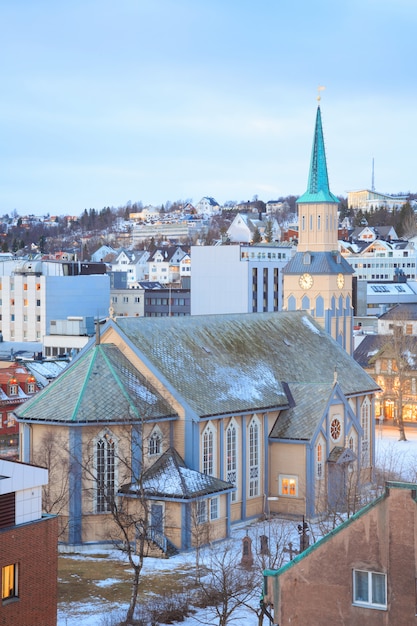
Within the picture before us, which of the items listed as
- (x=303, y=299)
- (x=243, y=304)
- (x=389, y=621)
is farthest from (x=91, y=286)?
(x=389, y=621)

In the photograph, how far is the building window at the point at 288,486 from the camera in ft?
197

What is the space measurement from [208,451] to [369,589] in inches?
1227

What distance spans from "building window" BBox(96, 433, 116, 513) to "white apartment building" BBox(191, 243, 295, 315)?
113 metres

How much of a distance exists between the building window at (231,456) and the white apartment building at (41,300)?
93991mm

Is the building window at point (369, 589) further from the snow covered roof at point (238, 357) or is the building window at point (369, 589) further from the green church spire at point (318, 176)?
the green church spire at point (318, 176)

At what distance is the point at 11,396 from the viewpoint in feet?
286

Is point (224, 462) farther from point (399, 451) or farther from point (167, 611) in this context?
point (399, 451)

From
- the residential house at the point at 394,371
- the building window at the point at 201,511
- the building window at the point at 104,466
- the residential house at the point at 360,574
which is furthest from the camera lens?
the residential house at the point at 394,371

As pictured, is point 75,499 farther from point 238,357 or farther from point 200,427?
point 238,357

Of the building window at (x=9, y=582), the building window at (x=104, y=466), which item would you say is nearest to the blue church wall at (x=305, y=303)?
the building window at (x=104, y=466)

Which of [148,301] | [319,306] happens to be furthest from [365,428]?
[148,301]

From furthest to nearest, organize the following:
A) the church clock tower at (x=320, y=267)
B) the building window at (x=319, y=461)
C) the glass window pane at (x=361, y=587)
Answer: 1. the church clock tower at (x=320, y=267)
2. the building window at (x=319, y=461)
3. the glass window pane at (x=361, y=587)

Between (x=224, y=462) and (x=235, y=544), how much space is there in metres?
5.07

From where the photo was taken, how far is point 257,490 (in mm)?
59875
